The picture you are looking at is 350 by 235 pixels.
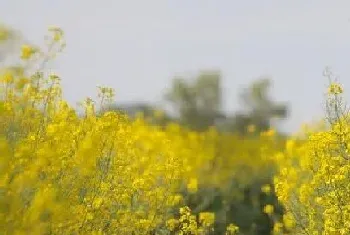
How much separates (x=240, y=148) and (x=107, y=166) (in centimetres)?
1156

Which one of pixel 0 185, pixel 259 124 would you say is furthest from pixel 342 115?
pixel 259 124

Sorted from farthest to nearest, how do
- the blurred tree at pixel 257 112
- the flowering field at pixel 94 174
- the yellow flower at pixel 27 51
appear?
the blurred tree at pixel 257 112, the yellow flower at pixel 27 51, the flowering field at pixel 94 174

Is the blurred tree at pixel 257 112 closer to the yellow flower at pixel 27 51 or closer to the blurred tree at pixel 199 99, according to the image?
the blurred tree at pixel 199 99

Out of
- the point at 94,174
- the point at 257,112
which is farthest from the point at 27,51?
the point at 257,112

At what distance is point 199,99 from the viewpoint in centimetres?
2864

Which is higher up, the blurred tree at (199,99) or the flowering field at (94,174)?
the blurred tree at (199,99)

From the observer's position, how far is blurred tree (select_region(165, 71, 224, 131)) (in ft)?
88.1

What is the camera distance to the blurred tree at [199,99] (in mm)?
26867

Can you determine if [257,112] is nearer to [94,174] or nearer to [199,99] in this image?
[199,99]

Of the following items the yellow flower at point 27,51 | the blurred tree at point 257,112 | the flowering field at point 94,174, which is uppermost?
the blurred tree at point 257,112

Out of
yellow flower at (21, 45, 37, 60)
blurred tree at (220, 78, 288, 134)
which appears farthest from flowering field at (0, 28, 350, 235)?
blurred tree at (220, 78, 288, 134)

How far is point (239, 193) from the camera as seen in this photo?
1446 centimetres

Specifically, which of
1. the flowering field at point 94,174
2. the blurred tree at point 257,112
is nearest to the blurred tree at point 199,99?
the blurred tree at point 257,112

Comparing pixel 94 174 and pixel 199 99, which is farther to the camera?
pixel 199 99
